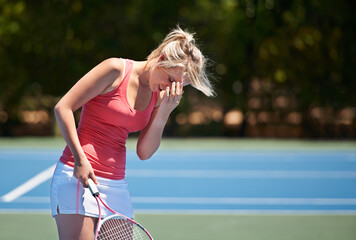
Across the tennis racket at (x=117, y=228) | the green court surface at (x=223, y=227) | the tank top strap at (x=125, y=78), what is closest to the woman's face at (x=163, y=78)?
the tank top strap at (x=125, y=78)

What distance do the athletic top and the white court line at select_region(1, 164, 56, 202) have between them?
4.61 m

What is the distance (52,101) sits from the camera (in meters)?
16.6

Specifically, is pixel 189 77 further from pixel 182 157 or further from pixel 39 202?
pixel 182 157

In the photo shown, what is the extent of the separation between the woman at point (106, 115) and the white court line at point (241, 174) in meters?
6.42

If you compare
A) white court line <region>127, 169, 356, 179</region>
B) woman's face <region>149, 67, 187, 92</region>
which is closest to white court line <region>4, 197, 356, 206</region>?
white court line <region>127, 169, 356, 179</region>

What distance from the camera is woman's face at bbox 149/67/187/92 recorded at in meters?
2.31

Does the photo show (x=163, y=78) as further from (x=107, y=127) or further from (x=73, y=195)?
(x=73, y=195)

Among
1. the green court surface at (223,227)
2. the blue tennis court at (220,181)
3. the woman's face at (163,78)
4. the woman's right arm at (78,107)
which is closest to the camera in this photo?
the woman's right arm at (78,107)

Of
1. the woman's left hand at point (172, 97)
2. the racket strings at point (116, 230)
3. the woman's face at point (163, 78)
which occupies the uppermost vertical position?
the woman's face at point (163, 78)

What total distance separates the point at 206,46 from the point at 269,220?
36.1 ft

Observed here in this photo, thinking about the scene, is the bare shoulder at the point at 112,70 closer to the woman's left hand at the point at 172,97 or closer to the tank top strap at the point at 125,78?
the tank top strap at the point at 125,78

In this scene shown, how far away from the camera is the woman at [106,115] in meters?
2.22

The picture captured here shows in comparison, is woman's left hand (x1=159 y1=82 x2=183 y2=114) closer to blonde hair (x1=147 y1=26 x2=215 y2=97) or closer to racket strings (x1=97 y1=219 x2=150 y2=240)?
blonde hair (x1=147 y1=26 x2=215 y2=97)

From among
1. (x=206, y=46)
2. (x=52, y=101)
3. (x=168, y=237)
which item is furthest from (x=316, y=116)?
(x=168, y=237)
